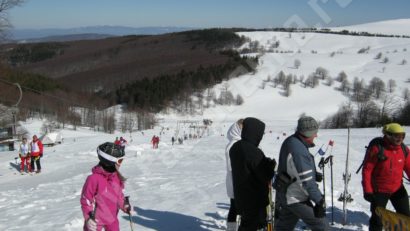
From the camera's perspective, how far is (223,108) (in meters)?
105

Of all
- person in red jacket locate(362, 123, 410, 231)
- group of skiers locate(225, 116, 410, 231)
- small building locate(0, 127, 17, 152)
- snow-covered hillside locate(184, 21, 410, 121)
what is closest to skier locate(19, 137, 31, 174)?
small building locate(0, 127, 17, 152)

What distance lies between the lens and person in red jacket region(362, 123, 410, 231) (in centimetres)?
636

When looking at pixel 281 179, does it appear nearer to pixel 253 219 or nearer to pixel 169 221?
pixel 253 219

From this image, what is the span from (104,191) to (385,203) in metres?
3.86

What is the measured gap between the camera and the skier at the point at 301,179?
546 centimetres

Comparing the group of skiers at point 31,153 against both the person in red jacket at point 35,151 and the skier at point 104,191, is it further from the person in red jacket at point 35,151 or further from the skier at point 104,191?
the skier at point 104,191

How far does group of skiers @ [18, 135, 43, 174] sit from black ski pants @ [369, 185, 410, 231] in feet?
46.8

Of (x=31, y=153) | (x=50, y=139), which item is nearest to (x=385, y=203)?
(x=31, y=153)

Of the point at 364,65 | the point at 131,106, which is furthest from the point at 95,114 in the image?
the point at 364,65

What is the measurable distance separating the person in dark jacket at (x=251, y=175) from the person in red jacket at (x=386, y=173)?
1723 mm

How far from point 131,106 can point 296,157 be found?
10485 centimetres

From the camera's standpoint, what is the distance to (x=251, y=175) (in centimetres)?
543

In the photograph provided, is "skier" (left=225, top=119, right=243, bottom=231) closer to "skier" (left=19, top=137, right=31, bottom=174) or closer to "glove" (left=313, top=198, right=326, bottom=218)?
"glove" (left=313, top=198, right=326, bottom=218)

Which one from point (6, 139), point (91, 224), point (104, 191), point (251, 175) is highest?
point (251, 175)
